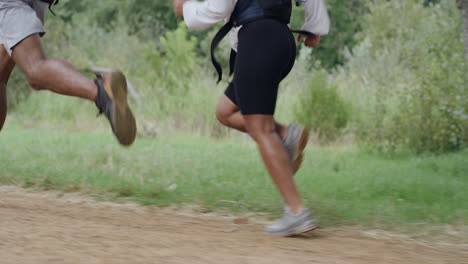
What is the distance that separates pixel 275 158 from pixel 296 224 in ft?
1.41

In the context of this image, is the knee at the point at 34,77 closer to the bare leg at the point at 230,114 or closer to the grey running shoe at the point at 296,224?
the bare leg at the point at 230,114

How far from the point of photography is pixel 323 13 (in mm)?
4562

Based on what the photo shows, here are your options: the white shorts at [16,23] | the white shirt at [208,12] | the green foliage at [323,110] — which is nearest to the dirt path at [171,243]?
the white shorts at [16,23]

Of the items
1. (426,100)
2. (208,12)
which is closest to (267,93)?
(208,12)

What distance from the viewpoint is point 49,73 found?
449 centimetres

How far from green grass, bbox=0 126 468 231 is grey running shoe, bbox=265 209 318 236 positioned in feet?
2.43

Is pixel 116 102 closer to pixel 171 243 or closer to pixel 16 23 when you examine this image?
pixel 16 23

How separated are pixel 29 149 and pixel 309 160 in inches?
144

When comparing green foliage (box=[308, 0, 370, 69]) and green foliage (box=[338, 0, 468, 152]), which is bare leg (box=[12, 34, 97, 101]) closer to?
green foliage (box=[338, 0, 468, 152])

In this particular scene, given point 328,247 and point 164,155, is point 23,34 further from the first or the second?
point 164,155

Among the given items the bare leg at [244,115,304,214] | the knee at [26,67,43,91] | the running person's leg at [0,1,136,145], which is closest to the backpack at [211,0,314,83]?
the bare leg at [244,115,304,214]

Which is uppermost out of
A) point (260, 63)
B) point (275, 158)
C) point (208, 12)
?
point (208, 12)

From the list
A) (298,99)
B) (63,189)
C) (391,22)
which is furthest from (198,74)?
(391,22)

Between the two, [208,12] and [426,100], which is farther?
[426,100]
